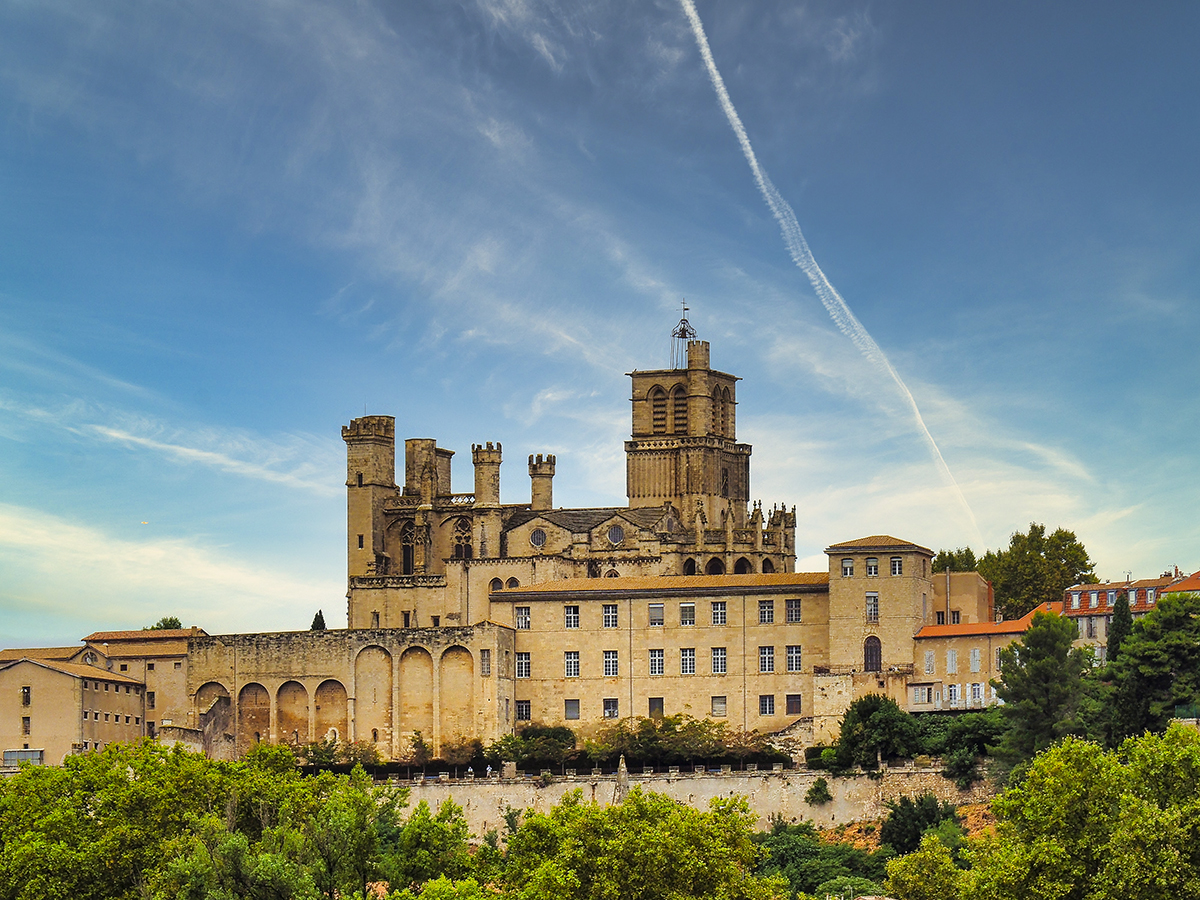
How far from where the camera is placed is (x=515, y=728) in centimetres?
9175

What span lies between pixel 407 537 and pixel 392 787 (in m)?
27.8

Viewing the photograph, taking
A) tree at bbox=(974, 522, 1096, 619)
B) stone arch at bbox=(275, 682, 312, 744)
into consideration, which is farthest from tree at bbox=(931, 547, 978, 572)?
stone arch at bbox=(275, 682, 312, 744)

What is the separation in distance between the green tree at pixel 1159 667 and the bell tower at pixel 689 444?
3601 centimetres

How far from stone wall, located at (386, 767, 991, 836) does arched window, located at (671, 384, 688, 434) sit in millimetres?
33945

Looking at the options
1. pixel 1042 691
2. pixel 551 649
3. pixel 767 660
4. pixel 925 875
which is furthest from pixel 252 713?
pixel 925 875

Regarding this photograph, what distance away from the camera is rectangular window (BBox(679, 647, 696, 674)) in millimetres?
90500

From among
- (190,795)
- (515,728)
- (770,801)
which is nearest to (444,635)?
(515,728)

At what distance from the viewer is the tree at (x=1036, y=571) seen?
105062 millimetres

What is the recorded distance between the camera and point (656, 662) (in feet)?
299

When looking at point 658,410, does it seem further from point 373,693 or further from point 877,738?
point 877,738

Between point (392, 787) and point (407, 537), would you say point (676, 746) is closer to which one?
point (392, 787)

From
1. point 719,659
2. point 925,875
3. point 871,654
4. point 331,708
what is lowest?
point 925,875

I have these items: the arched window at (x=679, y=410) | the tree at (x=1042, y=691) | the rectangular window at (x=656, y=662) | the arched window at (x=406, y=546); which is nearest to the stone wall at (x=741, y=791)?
the tree at (x=1042, y=691)

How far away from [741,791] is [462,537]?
31.7 m
